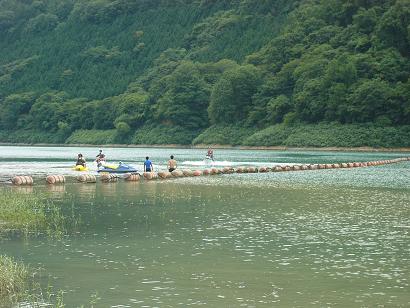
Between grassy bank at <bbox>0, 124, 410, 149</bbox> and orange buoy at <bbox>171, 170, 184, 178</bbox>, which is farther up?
grassy bank at <bbox>0, 124, 410, 149</bbox>

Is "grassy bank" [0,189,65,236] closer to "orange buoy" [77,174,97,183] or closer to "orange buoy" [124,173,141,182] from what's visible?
"orange buoy" [77,174,97,183]

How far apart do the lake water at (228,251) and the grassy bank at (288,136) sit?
10069 cm

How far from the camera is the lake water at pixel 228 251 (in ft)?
63.8

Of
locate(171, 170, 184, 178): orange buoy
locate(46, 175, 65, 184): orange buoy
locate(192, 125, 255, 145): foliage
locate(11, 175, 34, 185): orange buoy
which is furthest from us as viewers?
locate(192, 125, 255, 145): foliage

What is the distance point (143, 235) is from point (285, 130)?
13306cm

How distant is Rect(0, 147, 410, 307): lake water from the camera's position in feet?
63.8

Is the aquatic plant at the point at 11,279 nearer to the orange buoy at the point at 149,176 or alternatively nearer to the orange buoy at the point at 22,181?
the orange buoy at the point at 22,181

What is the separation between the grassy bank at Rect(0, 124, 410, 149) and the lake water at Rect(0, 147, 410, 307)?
100687mm

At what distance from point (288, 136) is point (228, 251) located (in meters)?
134

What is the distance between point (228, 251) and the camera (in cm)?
2550

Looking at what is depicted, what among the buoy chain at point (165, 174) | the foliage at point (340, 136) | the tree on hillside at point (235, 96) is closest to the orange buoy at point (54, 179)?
the buoy chain at point (165, 174)

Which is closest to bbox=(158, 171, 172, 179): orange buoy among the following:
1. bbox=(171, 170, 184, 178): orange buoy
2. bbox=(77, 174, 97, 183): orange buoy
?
bbox=(171, 170, 184, 178): orange buoy

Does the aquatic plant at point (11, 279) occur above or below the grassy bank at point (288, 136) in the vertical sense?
below

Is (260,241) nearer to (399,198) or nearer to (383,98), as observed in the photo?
(399,198)
